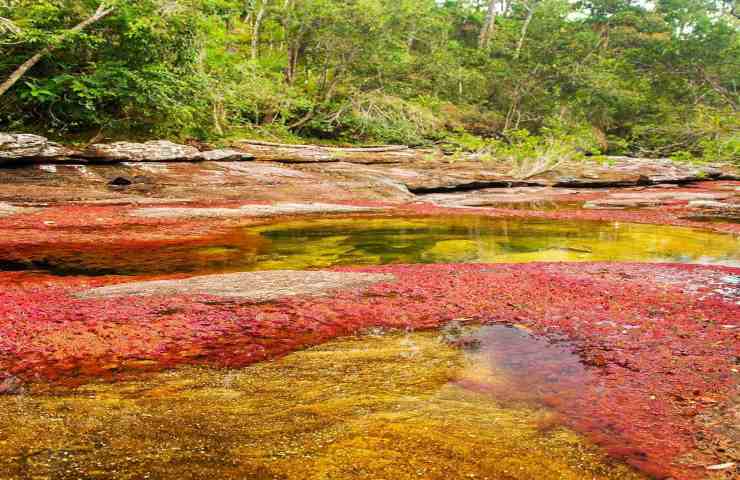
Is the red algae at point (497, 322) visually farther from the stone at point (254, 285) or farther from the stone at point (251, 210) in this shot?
the stone at point (251, 210)

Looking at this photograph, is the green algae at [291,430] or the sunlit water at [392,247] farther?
the sunlit water at [392,247]

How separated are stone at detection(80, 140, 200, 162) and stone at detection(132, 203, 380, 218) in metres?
7.41

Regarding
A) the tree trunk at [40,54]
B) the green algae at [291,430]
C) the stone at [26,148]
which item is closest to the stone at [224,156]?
the stone at [26,148]

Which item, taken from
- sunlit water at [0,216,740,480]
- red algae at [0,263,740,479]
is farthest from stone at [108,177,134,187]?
sunlit water at [0,216,740,480]

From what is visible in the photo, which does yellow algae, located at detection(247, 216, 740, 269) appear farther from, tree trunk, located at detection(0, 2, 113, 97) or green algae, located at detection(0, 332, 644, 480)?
tree trunk, located at detection(0, 2, 113, 97)

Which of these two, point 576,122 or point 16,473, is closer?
point 16,473

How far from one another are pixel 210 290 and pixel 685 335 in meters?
8.19

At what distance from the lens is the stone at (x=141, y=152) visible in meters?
25.9

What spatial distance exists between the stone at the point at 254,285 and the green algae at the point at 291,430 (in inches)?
137

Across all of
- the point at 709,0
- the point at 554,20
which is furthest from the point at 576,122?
the point at 709,0

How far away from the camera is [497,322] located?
868 centimetres

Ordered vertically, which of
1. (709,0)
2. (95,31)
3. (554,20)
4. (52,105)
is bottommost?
(52,105)

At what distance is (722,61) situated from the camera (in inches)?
2020

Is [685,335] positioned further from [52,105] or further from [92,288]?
[52,105]
